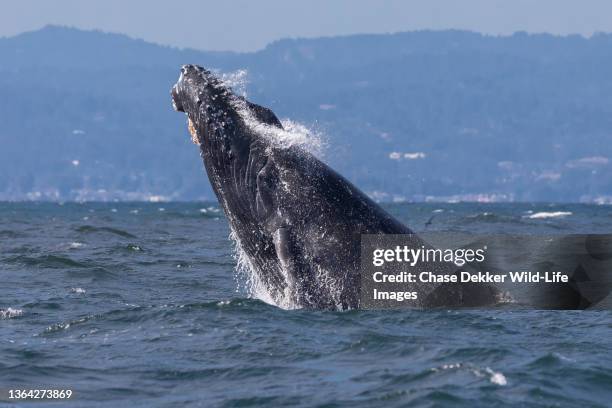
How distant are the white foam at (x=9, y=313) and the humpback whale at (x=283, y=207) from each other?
324 centimetres

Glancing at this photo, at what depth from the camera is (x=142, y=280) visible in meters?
20.3

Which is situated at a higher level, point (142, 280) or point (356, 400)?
point (142, 280)

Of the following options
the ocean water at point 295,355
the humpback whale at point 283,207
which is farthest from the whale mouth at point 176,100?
the ocean water at point 295,355

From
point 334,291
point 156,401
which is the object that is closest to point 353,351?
point 334,291

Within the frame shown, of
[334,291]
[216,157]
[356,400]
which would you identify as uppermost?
[216,157]

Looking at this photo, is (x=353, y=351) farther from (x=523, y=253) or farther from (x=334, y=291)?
(x=523, y=253)

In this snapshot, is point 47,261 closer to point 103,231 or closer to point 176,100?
point 176,100

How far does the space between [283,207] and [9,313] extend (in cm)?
427

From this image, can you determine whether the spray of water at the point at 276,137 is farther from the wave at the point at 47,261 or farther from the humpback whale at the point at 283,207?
the wave at the point at 47,261

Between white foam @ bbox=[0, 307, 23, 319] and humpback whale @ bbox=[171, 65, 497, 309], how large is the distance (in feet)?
10.6

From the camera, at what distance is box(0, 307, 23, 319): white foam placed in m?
14.9

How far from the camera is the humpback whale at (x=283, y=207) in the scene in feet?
41.8

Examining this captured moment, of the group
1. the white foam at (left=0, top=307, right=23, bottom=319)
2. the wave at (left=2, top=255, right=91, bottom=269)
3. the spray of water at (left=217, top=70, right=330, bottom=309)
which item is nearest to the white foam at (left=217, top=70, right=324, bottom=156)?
the spray of water at (left=217, top=70, right=330, bottom=309)

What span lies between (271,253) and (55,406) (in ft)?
12.1
